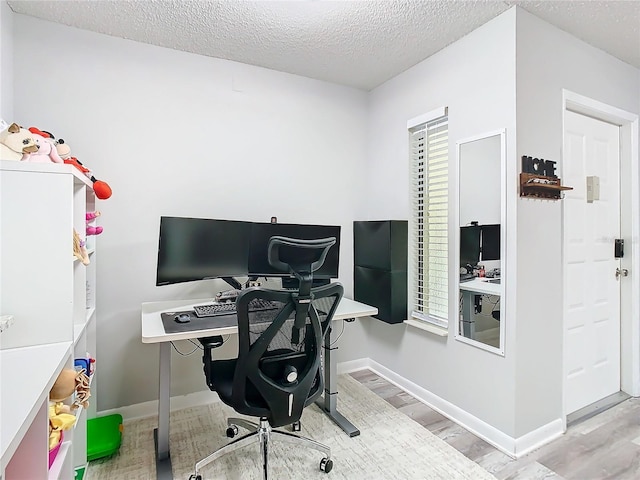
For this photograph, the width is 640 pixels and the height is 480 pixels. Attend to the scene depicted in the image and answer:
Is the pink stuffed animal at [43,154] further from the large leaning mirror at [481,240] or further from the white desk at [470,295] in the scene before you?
the white desk at [470,295]

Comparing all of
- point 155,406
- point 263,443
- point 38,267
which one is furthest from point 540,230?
point 155,406

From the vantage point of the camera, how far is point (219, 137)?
266 cm

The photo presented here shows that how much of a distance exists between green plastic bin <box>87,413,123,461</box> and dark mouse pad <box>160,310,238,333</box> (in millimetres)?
732

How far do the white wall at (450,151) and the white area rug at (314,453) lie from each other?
0.38m

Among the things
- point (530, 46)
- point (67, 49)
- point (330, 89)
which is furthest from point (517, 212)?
point (67, 49)

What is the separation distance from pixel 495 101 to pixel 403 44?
2.51ft

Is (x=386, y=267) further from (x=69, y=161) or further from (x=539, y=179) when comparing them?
(x=69, y=161)

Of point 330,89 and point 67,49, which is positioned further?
point 330,89

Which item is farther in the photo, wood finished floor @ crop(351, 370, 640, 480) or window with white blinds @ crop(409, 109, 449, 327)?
window with white blinds @ crop(409, 109, 449, 327)

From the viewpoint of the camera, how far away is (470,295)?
7.58 feet

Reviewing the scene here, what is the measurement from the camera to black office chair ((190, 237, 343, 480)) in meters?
1.56

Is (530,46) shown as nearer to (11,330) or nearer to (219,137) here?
(219,137)

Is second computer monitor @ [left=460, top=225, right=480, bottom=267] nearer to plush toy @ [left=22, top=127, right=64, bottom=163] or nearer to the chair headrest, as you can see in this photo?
the chair headrest

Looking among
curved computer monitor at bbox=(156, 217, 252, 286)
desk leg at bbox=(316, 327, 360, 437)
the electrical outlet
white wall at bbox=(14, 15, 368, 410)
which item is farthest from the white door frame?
the electrical outlet
